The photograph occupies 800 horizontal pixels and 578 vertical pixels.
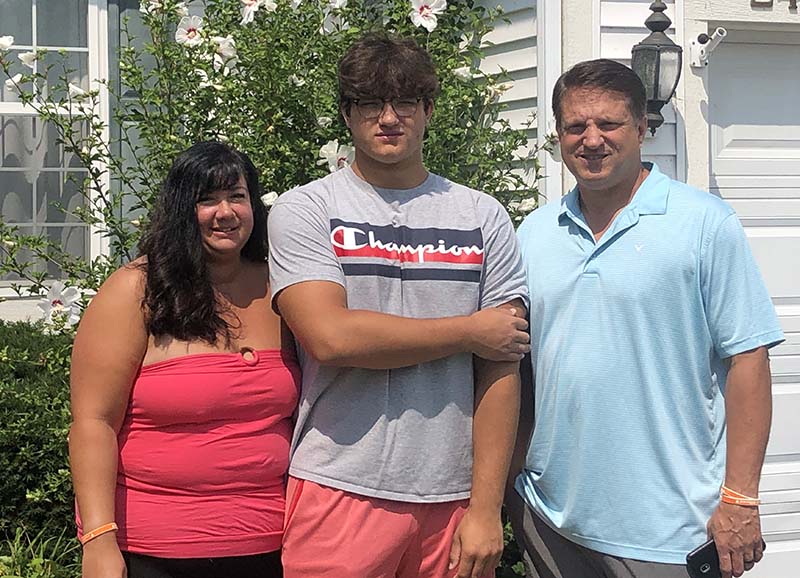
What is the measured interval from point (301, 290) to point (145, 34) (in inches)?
157

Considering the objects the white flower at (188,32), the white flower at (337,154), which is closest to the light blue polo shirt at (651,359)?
the white flower at (337,154)

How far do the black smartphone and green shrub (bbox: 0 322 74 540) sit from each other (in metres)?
2.35

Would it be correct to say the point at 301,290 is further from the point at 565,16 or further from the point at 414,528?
the point at 565,16

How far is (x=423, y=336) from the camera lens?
86.7 inches

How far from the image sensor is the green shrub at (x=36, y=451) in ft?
12.8

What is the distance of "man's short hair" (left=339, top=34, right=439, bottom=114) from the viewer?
2295 millimetres

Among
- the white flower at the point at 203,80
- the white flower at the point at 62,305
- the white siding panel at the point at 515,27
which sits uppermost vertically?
the white siding panel at the point at 515,27

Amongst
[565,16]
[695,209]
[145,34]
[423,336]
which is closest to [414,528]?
[423,336]

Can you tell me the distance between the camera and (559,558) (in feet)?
8.62

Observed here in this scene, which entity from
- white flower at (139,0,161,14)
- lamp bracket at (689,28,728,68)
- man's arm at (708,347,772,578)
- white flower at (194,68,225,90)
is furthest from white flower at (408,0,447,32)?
man's arm at (708,347,772,578)

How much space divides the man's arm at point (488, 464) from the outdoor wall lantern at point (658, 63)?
2.26 meters

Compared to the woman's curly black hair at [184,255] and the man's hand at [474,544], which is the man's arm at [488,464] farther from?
the woman's curly black hair at [184,255]

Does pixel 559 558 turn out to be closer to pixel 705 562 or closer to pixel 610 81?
pixel 705 562

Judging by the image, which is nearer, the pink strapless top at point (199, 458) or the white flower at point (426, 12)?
the pink strapless top at point (199, 458)
